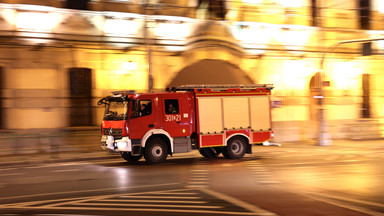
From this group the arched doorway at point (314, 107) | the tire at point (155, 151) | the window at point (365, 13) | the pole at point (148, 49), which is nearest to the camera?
the tire at point (155, 151)

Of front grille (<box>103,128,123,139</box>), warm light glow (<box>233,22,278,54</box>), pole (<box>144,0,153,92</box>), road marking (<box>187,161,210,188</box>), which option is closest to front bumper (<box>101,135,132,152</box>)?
front grille (<box>103,128,123,139</box>)

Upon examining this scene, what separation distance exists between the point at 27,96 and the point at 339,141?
53.2 feet

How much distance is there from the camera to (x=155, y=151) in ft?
55.8

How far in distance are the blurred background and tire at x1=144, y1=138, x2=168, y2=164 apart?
503 centimetres

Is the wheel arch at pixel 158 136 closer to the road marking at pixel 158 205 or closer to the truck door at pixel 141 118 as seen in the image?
the truck door at pixel 141 118

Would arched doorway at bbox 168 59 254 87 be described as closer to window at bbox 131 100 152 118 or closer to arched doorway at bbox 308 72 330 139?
arched doorway at bbox 308 72 330 139

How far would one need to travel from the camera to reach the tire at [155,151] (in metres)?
16.9

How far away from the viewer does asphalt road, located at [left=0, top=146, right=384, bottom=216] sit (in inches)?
354

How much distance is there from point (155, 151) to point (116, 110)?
1.99m

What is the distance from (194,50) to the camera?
81.9 feet

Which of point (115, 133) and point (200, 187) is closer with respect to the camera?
point (200, 187)

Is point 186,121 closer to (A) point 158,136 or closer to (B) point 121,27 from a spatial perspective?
(A) point 158,136

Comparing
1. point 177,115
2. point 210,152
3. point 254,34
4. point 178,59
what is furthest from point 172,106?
point 254,34

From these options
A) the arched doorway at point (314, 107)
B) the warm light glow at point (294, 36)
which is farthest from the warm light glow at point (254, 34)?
the arched doorway at point (314, 107)
